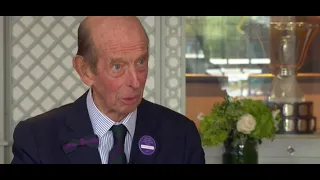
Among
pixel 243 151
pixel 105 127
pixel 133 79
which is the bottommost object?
pixel 243 151

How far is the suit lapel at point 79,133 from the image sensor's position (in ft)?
7.24

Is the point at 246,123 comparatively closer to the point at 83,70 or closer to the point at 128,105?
the point at 128,105

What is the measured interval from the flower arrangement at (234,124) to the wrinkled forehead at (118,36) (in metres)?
0.43

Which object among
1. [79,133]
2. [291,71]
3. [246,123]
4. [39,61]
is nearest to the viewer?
[79,133]

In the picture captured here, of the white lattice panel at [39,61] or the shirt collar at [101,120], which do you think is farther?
the white lattice panel at [39,61]

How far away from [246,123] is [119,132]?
504 millimetres

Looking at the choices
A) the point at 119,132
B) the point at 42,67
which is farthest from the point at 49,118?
the point at 42,67

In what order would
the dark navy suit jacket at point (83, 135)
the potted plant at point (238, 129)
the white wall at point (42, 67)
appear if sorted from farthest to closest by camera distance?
the white wall at point (42, 67)
the potted plant at point (238, 129)
the dark navy suit jacket at point (83, 135)

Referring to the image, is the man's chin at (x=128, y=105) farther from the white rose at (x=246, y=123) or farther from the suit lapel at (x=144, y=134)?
the white rose at (x=246, y=123)

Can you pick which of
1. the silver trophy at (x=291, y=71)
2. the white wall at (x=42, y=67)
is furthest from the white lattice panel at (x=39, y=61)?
the silver trophy at (x=291, y=71)

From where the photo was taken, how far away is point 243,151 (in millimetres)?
2441

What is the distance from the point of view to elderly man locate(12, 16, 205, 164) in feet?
7.23

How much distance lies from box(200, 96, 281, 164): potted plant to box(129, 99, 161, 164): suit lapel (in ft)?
0.75

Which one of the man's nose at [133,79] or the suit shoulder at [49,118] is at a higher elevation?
the man's nose at [133,79]
